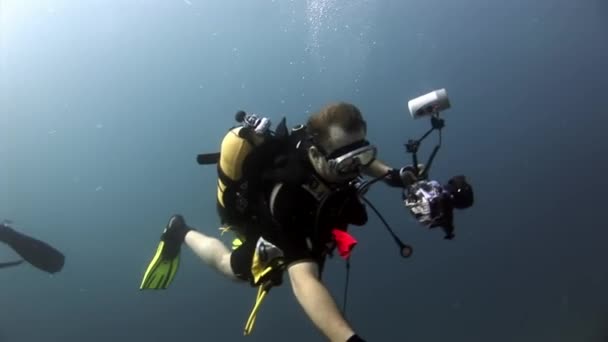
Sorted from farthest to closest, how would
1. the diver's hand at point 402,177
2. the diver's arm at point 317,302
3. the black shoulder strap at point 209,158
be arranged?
the black shoulder strap at point 209,158
the diver's hand at point 402,177
the diver's arm at point 317,302

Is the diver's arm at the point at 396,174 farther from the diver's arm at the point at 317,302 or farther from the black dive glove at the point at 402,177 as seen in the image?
the diver's arm at the point at 317,302

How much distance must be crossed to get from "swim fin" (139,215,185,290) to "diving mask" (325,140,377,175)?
291 cm

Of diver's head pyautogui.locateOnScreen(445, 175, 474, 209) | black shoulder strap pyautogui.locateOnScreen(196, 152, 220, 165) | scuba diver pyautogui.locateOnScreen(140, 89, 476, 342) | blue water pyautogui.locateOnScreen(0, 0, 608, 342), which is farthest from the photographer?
blue water pyautogui.locateOnScreen(0, 0, 608, 342)

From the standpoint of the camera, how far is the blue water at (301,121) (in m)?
18.1

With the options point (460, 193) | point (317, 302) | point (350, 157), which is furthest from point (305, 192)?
point (460, 193)

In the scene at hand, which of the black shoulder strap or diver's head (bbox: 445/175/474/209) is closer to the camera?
diver's head (bbox: 445/175/474/209)

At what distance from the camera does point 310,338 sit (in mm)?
15211

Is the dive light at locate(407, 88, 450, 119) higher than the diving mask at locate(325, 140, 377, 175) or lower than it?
higher

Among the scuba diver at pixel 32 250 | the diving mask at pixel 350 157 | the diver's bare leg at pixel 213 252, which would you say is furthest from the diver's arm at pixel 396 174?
the scuba diver at pixel 32 250

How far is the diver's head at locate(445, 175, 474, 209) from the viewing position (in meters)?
2.64

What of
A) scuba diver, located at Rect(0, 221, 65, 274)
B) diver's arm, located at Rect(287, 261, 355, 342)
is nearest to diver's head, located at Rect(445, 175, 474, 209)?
diver's arm, located at Rect(287, 261, 355, 342)

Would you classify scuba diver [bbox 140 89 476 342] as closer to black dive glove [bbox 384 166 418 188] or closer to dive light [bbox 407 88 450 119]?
black dive glove [bbox 384 166 418 188]

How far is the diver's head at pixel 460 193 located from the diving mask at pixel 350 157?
491 mm

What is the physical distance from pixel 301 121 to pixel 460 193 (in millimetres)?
17462
